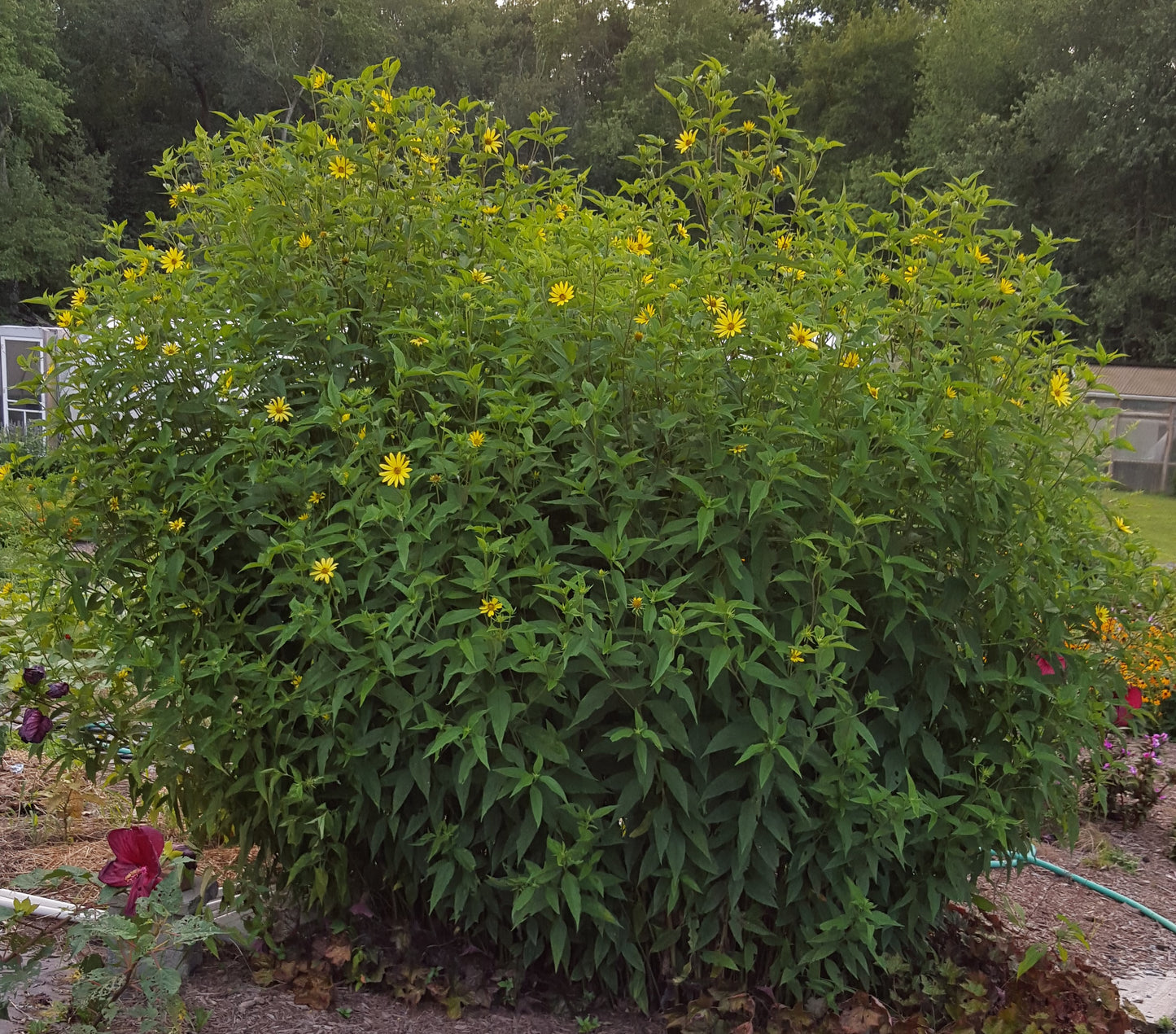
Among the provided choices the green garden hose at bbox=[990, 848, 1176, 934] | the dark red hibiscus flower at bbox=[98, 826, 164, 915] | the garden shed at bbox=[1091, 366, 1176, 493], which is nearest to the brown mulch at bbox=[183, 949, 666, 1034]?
the dark red hibiscus flower at bbox=[98, 826, 164, 915]

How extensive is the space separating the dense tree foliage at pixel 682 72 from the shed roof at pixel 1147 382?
6.25 meters

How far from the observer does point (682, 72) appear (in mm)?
25766

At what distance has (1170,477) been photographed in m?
18.6

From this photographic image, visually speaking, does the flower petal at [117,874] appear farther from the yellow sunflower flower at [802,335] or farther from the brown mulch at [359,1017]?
the yellow sunflower flower at [802,335]

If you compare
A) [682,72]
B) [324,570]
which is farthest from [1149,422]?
[324,570]

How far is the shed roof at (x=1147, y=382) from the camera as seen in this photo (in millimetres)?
17922

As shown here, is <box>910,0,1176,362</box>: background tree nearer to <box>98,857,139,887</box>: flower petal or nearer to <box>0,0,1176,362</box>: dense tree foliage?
<box>0,0,1176,362</box>: dense tree foliage

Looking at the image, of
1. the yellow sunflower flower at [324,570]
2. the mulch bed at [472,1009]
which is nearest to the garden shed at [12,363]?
the mulch bed at [472,1009]

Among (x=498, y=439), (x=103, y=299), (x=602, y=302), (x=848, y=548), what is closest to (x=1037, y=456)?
(x=848, y=548)

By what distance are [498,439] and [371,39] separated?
33046 mm

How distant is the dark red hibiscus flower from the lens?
2.31 m

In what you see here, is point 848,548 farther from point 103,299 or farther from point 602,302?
point 103,299

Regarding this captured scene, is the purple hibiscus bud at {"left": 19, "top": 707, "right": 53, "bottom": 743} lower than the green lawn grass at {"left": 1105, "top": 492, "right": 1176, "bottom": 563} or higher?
lower

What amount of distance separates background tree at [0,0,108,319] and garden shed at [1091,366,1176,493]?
2161 cm
